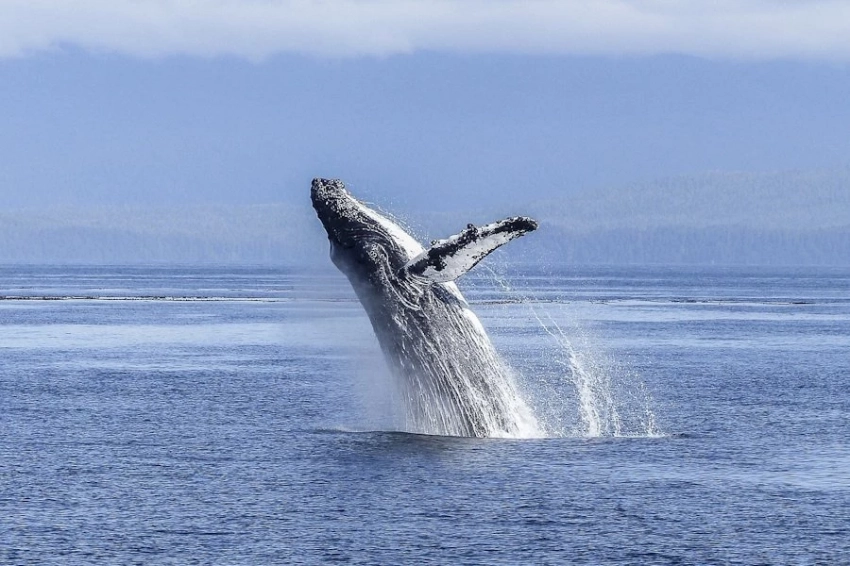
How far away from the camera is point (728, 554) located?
47.9ft

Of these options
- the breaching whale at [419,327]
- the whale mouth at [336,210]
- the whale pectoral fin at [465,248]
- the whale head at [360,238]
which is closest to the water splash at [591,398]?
the breaching whale at [419,327]

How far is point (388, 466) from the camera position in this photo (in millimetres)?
19438

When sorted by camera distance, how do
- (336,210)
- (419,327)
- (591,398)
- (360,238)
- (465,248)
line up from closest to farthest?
(465,248) < (419,327) < (360,238) < (336,210) < (591,398)

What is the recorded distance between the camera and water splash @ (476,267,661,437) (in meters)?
24.5

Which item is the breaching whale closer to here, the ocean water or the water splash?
the ocean water

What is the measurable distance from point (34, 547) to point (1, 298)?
9126 centimetres

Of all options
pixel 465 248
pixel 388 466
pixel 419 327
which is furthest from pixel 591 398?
pixel 465 248

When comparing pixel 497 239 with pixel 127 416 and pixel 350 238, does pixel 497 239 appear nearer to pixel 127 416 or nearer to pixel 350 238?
pixel 350 238

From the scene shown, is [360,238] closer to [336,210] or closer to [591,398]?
[336,210]

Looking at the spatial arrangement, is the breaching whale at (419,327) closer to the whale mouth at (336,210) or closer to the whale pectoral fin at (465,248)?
the whale mouth at (336,210)

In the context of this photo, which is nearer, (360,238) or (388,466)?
(388,466)

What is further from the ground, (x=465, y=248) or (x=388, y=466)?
(x=465, y=248)

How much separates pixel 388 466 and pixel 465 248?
3196 millimetres

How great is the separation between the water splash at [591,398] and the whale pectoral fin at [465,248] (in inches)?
61.7
